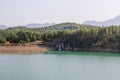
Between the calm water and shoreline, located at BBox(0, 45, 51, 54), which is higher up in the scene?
shoreline, located at BBox(0, 45, 51, 54)

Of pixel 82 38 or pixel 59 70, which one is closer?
pixel 59 70

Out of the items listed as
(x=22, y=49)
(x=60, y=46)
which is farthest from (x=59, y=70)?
(x=60, y=46)

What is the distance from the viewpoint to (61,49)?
37.7 m

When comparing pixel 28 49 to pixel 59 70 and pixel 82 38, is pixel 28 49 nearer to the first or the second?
pixel 82 38

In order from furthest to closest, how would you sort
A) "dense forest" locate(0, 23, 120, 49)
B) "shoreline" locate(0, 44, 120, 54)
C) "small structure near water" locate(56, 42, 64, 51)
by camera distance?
"small structure near water" locate(56, 42, 64, 51)
"dense forest" locate(0, 23, 120, 49)
"shoreline" locate(0, 44, 120, 54)

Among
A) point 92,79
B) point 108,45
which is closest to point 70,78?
point 92,79

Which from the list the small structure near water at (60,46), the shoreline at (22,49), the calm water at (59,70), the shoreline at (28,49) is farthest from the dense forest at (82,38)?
the calm water at (59,70)

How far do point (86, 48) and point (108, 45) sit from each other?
3.26 m

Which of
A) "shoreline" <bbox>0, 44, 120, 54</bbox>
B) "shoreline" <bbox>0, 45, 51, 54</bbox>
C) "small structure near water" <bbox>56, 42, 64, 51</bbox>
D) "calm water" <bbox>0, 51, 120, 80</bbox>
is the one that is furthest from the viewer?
"small structure near water" <bbox>56, 42, 64, 51</bbox>

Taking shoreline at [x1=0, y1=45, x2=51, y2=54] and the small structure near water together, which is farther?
the small structure near water

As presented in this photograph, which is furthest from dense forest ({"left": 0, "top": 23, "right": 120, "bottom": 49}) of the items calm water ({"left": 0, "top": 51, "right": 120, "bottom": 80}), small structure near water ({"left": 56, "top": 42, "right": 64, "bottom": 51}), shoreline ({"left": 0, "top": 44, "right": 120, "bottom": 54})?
calm water ({"left": 0, "top": 51, "right": 120, "bottom": 80})

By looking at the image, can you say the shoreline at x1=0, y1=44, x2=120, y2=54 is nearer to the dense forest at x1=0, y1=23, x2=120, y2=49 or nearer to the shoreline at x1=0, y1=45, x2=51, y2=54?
the shoreline at x1=0, y1=45, x2=51, y2=54

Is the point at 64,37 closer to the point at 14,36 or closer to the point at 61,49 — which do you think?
the point at 61,49

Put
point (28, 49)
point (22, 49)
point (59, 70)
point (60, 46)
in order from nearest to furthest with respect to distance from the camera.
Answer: point (59, 70)
point (22, 49)
point (28, 49)
point (60, 46)
